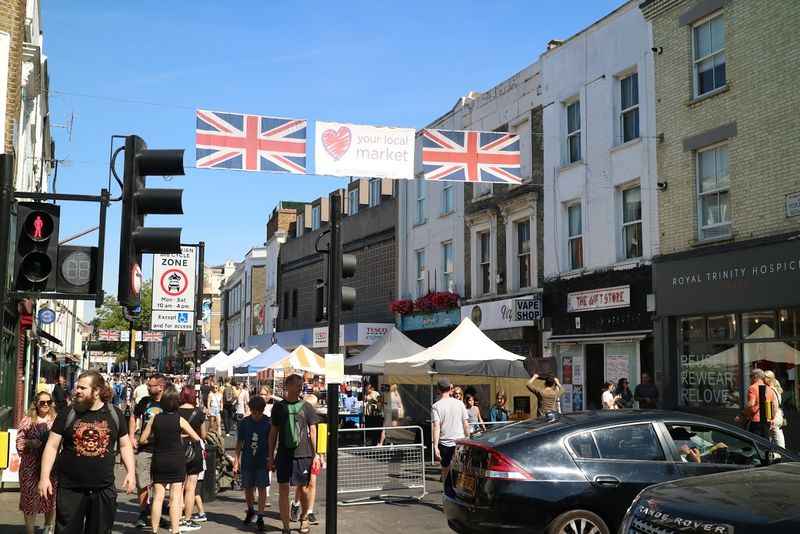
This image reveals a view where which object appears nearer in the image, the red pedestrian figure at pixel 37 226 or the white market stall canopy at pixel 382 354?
the red pedestrian figure at pixel 37 226

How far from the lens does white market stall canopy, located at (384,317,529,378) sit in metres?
17.3

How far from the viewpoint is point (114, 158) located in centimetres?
749

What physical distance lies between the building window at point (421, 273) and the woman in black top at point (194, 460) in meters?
20.7

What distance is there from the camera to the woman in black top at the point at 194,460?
1028 centimetres

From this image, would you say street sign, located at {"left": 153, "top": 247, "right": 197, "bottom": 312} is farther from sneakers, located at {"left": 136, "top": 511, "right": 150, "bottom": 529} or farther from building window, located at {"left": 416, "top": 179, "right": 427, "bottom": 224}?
sneakers, located at {"left": 136, "top": 511, "right": 150, "bottom": 529}

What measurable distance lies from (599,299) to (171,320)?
11141 mm

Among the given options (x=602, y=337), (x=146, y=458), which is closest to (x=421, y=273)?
(x=602, y=337)

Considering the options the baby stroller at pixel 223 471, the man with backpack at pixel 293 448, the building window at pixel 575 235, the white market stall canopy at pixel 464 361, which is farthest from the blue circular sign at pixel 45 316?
the man with backpack at pixel 293 448

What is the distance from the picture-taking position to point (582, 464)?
805 centimetres

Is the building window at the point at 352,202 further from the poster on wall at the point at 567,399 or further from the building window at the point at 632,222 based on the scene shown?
the building window at the point at 632,222

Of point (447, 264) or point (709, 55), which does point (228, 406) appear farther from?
point (709, 55)

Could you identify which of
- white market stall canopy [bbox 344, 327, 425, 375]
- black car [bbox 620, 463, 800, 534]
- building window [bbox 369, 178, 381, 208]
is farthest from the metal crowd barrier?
building window [bbox 369, 178, 381, 208]

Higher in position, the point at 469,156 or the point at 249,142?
the point at 469,156

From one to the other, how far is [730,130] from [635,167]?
2.95 metres
